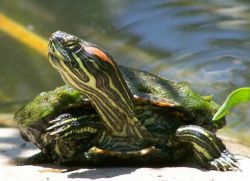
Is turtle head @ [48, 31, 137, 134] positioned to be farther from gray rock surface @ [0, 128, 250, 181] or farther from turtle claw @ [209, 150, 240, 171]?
turtle claw @ [209, 150, 240, 171]

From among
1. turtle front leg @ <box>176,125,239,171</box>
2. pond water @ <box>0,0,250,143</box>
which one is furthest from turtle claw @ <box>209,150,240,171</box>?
pond water @ <box>0,0,250,143</box>

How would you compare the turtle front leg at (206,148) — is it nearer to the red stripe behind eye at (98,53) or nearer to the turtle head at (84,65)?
the turtle head at (84,65)

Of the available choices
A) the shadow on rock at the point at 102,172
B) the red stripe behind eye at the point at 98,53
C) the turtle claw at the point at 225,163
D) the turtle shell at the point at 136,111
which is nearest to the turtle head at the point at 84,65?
the red stripe behind eye at the point at 98,53

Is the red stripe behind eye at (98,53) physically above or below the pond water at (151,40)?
below

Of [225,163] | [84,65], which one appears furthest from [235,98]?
[84,65]

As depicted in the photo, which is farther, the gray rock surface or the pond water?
the pond water

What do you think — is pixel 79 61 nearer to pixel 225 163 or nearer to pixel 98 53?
pixel 98 53
